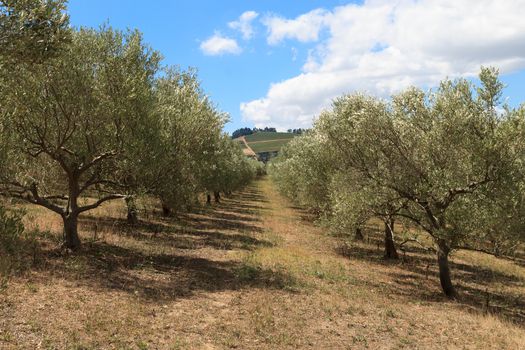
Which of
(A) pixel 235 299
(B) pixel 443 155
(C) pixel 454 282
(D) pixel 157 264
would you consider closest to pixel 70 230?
(D) pixel 157 264

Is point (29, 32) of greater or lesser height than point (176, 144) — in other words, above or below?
above

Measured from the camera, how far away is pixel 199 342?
44.9 feet

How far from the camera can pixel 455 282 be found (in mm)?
27453

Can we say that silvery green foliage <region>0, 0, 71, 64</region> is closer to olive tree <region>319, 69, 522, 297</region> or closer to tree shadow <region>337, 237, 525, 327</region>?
olive tree <region>319, 69, 522, 297</region>

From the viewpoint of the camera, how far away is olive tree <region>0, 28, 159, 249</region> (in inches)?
770

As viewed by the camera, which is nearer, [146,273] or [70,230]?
[146,273]

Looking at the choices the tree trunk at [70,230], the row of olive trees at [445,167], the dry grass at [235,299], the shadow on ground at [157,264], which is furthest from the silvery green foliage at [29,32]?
the row of olive trees at [445,167]

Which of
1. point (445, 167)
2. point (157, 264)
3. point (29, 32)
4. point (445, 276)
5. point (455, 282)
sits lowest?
point (455, 282)

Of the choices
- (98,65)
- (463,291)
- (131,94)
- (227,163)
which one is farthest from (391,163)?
(227,163)

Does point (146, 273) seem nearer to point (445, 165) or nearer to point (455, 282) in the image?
point (445, 165)

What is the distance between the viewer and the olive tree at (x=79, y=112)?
64.2ft

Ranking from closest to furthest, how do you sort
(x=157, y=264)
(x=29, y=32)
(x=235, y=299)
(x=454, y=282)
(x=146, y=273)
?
1. (x=29, y=32)
2. (x=235, y=299)
3. (x=146, y=273)
4. (x=157, y=264)
5. (x=454, y=282)

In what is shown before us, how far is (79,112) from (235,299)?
1236 centimetres

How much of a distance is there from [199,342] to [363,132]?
1528 cm
